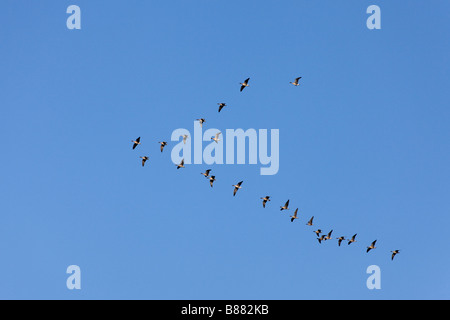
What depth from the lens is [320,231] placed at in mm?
94688

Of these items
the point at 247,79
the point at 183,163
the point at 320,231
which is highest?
the point at 247,79
